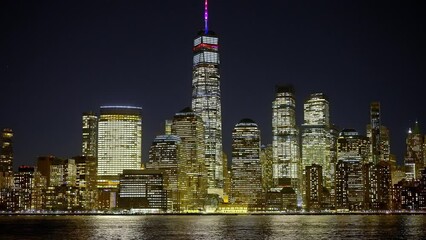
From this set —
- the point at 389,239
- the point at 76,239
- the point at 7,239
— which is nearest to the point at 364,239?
the point at 389,239

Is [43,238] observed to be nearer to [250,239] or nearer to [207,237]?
[207,237]

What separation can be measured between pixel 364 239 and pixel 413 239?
7.89 meters

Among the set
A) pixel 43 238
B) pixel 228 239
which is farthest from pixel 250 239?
pixel 43 238

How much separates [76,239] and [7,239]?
11.0 m

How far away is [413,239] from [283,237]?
21.4 meters

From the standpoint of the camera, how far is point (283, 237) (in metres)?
121

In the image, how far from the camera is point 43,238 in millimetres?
120312

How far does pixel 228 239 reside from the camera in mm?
114938

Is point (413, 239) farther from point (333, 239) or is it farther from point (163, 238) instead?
point (163, 238)

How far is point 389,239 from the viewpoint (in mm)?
116938

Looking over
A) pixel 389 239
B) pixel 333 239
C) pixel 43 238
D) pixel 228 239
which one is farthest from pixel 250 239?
A: pixel 43 238

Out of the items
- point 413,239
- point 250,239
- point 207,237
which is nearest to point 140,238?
point 207,237

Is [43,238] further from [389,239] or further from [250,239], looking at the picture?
[389,239]

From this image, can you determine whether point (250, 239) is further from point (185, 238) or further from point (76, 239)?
point (76, 239)
